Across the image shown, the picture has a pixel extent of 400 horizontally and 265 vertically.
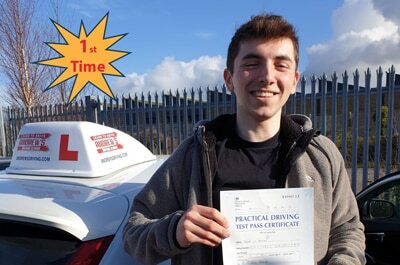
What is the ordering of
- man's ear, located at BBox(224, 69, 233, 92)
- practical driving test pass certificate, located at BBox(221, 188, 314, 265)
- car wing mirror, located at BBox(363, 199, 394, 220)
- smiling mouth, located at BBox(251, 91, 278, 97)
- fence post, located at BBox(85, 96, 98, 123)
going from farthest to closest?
1. fence post, located at BBox(85, 96, 98, 123)
2. car wing mirror, located at BBox(363, 199, 394, 220)
3. man's ear, located at BBox(224, 69, 233, 92)
4. smiling mouth, located at BBox(251, 91, 278, 97)
5. practical driving test pass certificate, located at BBox(221, 188, 314, 265)

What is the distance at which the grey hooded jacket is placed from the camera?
1.35 metres

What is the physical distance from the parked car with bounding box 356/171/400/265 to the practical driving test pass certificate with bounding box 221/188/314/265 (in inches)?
64.9

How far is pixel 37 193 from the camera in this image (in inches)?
66.4

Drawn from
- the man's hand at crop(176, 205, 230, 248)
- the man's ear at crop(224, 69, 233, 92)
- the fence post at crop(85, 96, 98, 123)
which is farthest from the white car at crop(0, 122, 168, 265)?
the fence post at crop(85, 96, 98, 123)

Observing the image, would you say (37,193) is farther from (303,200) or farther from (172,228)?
(303,200)

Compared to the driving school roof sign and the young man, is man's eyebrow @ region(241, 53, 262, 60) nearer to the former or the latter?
the young man

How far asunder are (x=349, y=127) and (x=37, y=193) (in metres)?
5.96

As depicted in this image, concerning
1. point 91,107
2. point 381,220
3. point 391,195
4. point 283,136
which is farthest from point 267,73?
point 91,107

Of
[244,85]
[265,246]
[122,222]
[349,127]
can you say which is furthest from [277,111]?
[349,127]

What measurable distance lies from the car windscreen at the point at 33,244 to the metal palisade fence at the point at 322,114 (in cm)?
500

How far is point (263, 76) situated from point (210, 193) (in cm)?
47

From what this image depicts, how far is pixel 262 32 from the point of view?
1.42 meters

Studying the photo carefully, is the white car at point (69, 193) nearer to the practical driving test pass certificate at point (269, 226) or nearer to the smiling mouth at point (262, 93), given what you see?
the practical driving test pass certificate at point (269, 226)

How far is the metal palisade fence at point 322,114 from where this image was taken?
18.5 ft
